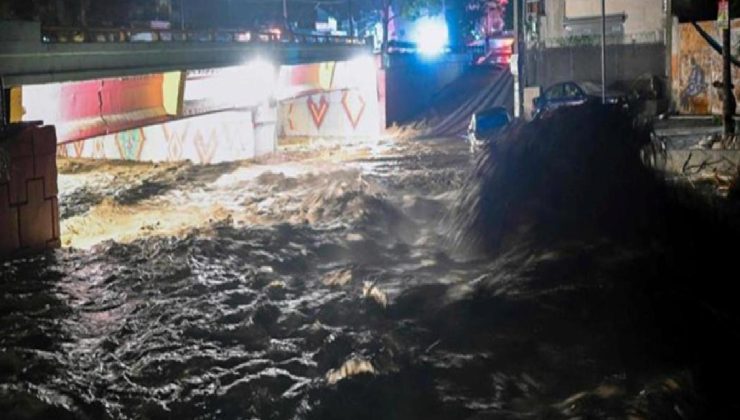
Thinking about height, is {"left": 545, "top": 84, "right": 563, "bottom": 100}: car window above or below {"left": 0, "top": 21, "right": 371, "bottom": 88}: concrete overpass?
below

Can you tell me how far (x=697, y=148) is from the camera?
16.7m

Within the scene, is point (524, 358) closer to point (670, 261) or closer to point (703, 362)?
point (703, 362)

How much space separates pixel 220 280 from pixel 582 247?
5.79m

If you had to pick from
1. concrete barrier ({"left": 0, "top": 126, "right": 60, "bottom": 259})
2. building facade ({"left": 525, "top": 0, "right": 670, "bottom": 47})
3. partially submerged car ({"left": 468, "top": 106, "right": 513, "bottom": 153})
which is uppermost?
building facade ({"left": 525, "top": 0, "right": 670, "bottom": 47})

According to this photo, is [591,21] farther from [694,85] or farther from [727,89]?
[727,89]

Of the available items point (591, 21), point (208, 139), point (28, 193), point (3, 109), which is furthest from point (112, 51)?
point (591, 21)

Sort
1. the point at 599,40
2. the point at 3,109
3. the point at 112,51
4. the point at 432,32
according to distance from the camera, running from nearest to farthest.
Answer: the point at 3,109 → the point at 112,51 → the point at 599,40 → the point at 432,32

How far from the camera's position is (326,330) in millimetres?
9547

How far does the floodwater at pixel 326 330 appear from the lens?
24.2ft

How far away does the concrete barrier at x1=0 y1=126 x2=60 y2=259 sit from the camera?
12211 millimetres

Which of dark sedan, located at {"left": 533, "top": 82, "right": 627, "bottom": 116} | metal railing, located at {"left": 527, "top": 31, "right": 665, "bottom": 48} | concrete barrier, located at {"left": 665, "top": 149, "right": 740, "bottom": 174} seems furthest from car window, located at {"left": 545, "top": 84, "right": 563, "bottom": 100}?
concrete barrier, located at {"left": 665, "top": 149, "right": 740, "bottom": 174}

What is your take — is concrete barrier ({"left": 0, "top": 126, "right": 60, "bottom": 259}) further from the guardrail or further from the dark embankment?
the dark embankment

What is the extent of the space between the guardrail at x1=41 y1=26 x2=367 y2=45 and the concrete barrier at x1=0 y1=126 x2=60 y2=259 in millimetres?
3290

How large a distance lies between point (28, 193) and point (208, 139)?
20.0 m
